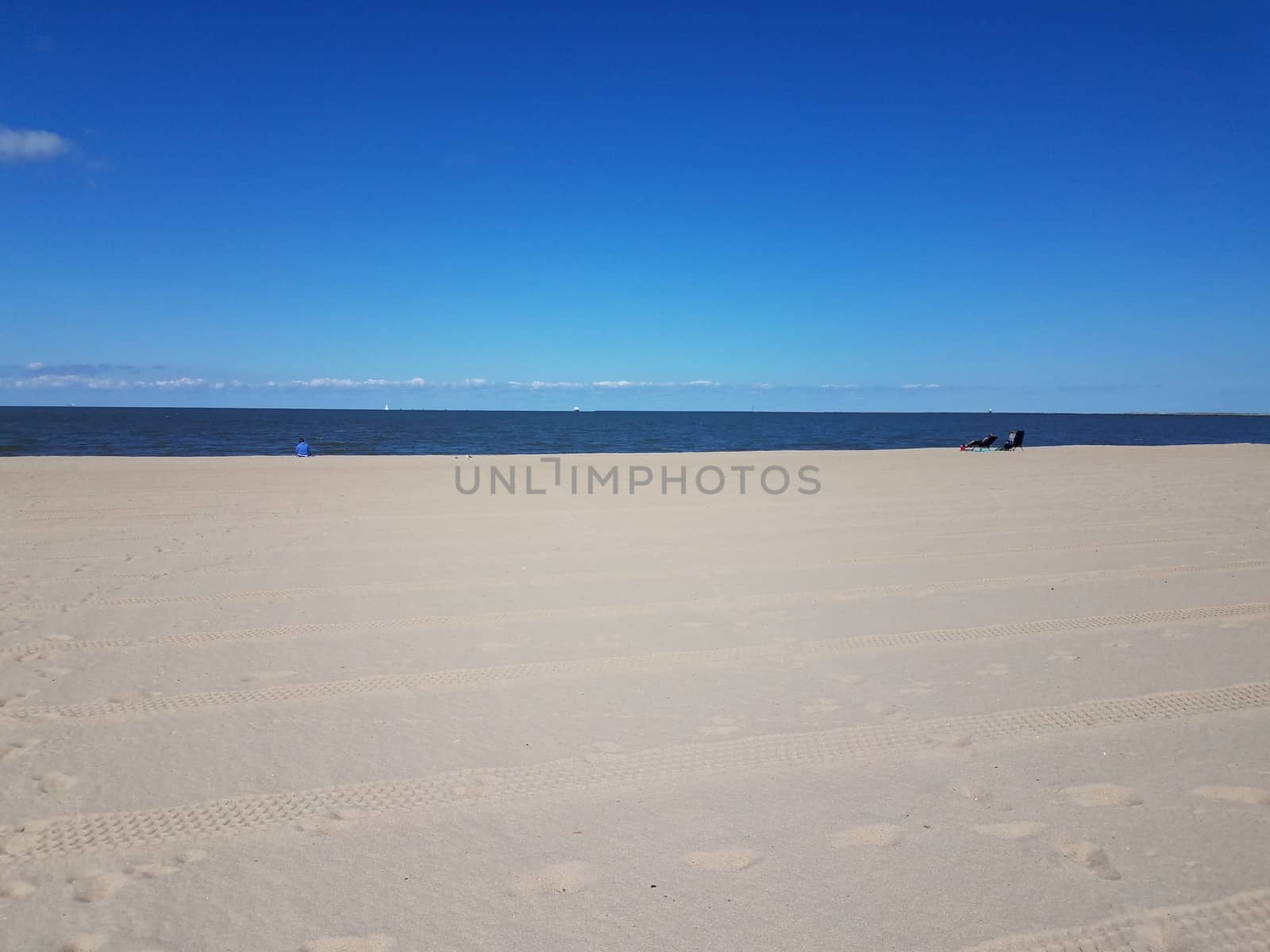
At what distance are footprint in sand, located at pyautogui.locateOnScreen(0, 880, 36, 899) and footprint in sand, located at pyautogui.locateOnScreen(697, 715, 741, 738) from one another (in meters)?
2.65

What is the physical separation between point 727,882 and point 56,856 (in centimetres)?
240

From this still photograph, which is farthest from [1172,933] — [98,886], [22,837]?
[22,837]

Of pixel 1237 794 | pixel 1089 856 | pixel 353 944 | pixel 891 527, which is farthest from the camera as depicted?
pixel 891 527

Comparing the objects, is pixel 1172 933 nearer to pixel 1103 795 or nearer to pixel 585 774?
pixel 1103 795

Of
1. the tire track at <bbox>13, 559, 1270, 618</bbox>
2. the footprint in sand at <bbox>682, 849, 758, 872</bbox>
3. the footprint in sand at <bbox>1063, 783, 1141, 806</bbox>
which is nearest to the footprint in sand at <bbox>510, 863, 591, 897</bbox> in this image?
the footprint in sand at <bbox>682, 849, 758, 872</bbox>

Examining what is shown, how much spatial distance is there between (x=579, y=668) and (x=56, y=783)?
2.59 metres

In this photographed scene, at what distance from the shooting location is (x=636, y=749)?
3.53 meters

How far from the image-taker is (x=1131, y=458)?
23.7 m

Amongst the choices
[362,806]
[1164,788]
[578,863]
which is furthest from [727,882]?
[1164,788]

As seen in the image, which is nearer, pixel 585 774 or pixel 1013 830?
pixel 1013 830

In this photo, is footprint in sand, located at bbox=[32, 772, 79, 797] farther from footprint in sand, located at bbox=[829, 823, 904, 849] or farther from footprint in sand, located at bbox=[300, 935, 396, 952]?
footprint in sand, located at bbox=[829, 823, 904, 849]

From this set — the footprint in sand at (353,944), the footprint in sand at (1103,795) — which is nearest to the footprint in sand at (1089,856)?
the footprint in sand at (1103,795)

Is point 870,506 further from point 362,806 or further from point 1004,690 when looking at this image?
point 362,806

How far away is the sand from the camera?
2.41 meters
